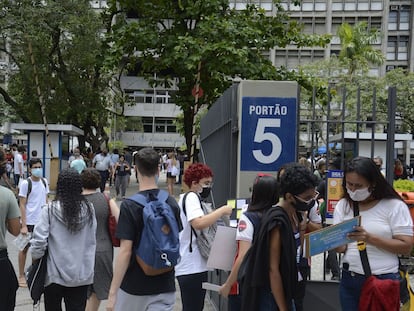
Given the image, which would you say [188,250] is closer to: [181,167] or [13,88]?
[181,167]

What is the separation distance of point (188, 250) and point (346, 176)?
156 cm

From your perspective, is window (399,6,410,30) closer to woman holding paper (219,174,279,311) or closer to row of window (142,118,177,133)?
row of window (142,118,177,133)

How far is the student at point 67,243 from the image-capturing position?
13.9 ft

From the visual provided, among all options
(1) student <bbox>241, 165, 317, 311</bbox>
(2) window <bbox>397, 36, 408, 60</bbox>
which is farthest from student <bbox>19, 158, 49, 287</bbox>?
(2) window <bbox>397, 36, 408, 60</bbox>

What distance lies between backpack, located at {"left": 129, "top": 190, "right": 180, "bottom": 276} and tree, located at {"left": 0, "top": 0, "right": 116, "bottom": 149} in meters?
17.9

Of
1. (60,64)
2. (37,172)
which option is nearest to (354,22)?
(60,64)

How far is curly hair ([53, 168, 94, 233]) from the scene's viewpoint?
14.0 feet

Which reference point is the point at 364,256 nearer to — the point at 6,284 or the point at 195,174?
the point at 195,174

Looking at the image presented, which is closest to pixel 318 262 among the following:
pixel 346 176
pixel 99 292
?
pixel 99 292

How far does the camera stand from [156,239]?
3482 millimetres

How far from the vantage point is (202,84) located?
55.9 feet

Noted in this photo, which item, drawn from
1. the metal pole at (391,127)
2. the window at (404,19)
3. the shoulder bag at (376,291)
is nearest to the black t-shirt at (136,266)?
the shoulder bag at (376,291)

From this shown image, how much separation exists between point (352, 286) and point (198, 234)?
140 cm

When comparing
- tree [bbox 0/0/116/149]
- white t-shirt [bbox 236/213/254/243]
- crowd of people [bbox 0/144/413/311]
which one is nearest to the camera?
crowd of people [bbox 0/144/413/311]
